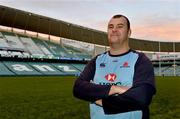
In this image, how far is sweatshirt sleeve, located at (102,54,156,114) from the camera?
92.4 inches

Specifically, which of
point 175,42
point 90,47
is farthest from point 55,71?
point 175,42

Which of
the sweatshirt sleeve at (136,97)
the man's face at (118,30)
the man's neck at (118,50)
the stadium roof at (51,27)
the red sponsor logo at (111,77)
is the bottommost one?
the sweatshirt sleeve at (136,97)

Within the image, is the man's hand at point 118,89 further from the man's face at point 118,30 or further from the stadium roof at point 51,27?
the stadium roof at point 51,27

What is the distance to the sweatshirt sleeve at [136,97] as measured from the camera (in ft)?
7.70

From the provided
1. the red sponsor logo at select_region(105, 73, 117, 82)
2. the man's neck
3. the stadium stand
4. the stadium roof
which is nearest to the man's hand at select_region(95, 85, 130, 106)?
the red sponsor logo at select_region(105, 73, 117, 82)

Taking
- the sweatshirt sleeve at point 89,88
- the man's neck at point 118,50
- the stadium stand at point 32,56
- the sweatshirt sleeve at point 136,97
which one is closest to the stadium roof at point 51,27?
the stadium stand at point 32,56

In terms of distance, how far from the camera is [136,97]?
235cm

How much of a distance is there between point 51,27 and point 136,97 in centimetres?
7362

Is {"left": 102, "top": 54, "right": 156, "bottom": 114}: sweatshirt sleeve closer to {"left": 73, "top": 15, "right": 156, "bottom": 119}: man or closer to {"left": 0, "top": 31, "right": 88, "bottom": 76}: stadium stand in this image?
{"left": 73, "top": 15, "right": 156, "bottom": 119}: man

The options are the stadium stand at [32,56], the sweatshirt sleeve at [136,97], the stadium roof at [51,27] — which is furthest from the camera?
the stadium roof at [51,27]

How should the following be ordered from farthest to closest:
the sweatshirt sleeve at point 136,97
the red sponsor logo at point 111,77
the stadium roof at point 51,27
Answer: the stadium roof at point 51,27 < the red sponsor logo at point 111,77 < the sweatshirt sleeve at point 136,97

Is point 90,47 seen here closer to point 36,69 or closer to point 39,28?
point 39,28

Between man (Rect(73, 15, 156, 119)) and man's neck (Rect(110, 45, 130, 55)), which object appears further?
man's neck (Rect(110, 45, 130, 55))

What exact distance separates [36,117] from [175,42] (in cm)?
9478
